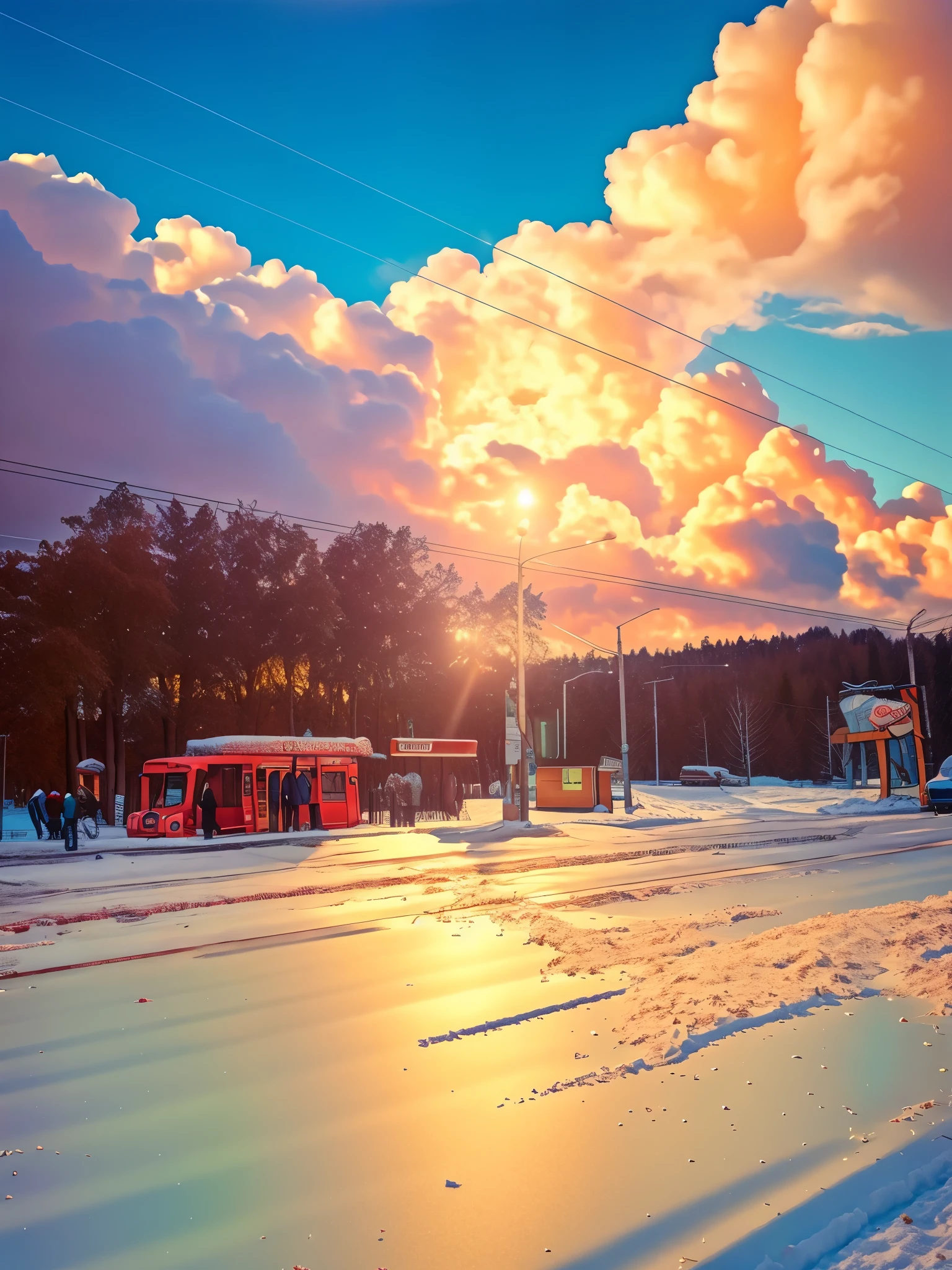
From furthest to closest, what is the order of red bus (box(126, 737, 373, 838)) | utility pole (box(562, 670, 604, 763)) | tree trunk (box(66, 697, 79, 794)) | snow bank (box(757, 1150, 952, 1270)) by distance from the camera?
utility pole (box(562, 670, 604, 763)) → tree trunk (box(66, 697, 79, 794)) → red bus (box(126, 737, 373, 838)) → snow bank (box(757, 1150, 952, 1270))

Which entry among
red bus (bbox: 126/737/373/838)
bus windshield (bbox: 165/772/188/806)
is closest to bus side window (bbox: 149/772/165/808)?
red bus (bbox: 126/737/373/838)

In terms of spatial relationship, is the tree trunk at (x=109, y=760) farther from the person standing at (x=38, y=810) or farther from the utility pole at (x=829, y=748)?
the utility pole at (x=829, y=748)

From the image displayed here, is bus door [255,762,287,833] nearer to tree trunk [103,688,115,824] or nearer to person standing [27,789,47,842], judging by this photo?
person standing [27,789,47,842]

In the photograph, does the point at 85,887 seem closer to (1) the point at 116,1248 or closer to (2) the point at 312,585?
(1) the point at 116,1248

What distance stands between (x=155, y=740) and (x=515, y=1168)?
56.0 metres

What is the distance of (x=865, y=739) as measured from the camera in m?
42.2

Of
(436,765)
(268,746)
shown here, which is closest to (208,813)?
(268,746)

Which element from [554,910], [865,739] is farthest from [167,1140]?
[865,739]

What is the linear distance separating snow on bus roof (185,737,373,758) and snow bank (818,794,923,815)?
1997 centimetres

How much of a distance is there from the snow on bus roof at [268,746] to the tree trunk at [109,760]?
40.2ft

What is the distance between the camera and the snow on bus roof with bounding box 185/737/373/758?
2784 centimetres

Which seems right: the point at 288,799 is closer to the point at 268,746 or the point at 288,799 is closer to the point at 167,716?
the point at 268,746

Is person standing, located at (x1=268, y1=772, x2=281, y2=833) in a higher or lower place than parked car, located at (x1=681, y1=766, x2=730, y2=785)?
higher

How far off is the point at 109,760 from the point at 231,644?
9069 mm
